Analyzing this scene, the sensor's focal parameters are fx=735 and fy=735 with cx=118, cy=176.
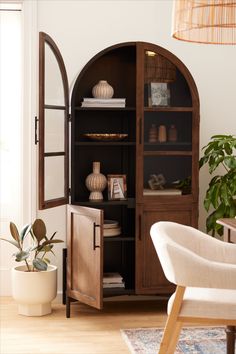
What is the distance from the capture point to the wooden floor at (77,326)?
4.28 m

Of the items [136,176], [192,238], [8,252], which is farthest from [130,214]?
[192,238]

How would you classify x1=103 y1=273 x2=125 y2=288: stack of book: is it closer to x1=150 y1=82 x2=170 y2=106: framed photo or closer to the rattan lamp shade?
x1=150 y1=82 x2=170 y2=106: framed photo

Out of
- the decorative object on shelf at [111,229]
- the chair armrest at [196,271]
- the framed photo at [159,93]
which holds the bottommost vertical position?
the decorative object on shelf at [111,229]

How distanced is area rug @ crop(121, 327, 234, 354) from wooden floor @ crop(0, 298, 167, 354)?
0.07 meters

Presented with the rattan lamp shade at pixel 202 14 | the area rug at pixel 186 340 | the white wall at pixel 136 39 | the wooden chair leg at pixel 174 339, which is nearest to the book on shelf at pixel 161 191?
the white wall at pixel 136 39

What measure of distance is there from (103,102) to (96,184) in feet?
1.85

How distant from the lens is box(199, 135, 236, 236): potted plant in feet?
16.4

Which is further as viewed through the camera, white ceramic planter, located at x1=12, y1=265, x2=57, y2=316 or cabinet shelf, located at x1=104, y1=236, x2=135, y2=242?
cabinet shelf, located at x1=104, y1=236, x2=135, y2=242

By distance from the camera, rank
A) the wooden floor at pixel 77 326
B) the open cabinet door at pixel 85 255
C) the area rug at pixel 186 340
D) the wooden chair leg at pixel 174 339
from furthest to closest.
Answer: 1. the open cabinet door at pixel 85 255
2. the wooden floor at pixel 77 326
3. the area rug at pixel 186 340
4. the wooden chair leg at pixel 174 339

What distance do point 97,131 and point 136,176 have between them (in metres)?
0.54

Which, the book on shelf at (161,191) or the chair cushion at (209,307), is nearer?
the chair cushion at (209,307)

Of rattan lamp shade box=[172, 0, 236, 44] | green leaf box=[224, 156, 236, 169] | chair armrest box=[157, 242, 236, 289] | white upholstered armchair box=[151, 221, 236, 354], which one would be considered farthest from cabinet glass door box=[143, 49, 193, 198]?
rattan lamp shade box=[172, 0, 236, 44]

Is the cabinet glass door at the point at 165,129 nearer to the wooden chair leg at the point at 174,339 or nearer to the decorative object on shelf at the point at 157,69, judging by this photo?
the decorative object on shelf at the point at 157,69

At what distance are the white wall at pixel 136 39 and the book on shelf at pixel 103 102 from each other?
1.03ft
